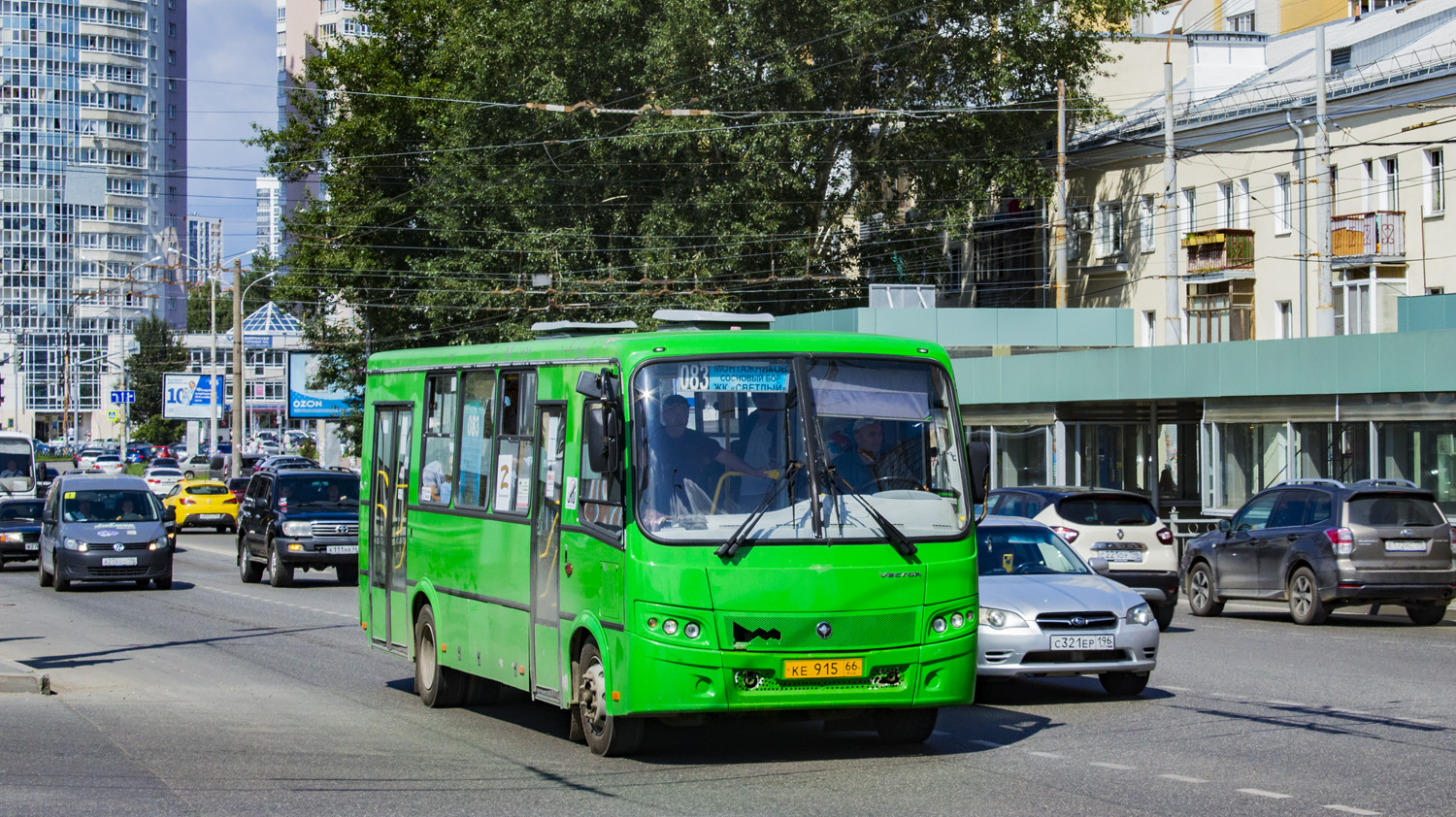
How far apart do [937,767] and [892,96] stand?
43749mm

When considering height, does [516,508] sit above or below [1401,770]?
above

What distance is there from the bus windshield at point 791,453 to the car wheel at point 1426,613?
43.8 feet

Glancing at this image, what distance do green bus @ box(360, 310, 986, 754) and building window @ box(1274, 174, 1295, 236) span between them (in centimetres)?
4056

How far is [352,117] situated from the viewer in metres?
58.3

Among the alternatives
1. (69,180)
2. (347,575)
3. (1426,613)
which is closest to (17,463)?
(347,575)

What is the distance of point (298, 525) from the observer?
28.3m

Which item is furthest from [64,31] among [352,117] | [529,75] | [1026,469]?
[1026,469]

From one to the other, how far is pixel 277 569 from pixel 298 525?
2.93 feet

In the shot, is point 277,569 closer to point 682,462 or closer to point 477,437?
point 477,437

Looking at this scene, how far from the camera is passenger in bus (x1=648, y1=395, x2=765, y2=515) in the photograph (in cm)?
970

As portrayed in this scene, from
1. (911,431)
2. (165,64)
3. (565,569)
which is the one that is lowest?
(565,569)

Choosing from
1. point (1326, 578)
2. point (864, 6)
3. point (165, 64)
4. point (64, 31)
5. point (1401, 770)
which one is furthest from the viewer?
point (165, 64)

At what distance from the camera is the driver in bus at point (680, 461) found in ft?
31.8

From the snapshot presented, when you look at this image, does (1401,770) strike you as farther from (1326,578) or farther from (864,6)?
(864,6)
